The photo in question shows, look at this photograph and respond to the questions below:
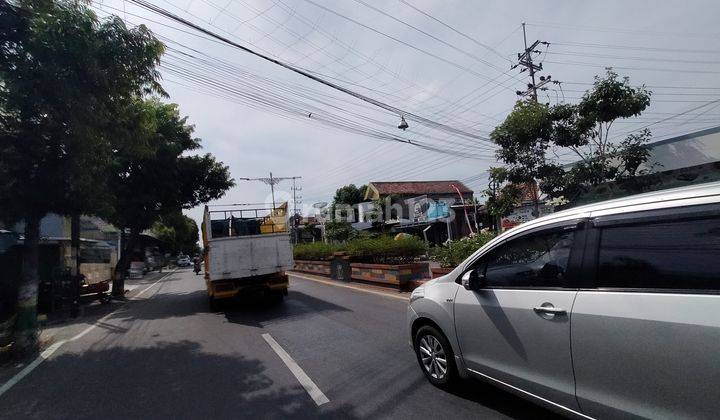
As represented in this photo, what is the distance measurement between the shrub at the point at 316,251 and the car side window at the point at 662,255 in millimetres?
16232

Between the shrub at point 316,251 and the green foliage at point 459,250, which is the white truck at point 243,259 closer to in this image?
the green foliage at point 459,250

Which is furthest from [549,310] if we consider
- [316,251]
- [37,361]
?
[316,251]

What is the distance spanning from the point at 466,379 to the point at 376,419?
3.36ft

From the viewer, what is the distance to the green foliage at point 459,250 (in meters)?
9.88

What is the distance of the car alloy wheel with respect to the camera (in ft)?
14.2

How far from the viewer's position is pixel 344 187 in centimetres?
5050

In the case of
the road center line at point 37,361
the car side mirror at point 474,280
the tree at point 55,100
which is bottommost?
the road center line at point 37,361

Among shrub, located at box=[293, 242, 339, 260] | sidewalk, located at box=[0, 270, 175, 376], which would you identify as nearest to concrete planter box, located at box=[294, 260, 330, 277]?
shrub, located at box=[293, 242, 339, 260]

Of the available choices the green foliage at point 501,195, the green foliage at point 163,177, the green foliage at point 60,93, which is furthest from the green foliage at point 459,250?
the green foliage at point 163,177

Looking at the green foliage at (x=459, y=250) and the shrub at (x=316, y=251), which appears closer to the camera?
the green foliage at (x=459, y=250)

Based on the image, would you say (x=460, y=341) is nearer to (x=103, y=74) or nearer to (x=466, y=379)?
(x=466, y=379)

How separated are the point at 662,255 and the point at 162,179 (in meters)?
17.6

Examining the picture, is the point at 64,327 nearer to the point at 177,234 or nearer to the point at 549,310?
the point at 549,310

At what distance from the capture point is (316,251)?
2141 cm
